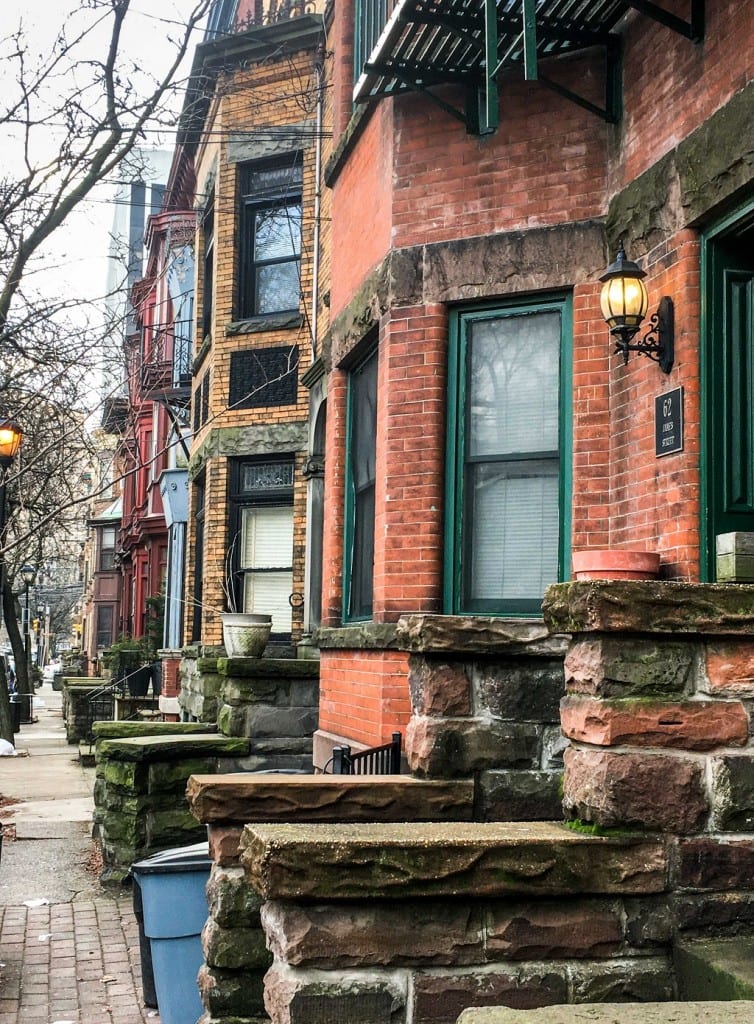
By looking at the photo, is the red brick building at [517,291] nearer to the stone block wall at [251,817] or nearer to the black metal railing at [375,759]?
the black metal railing at [375,759]

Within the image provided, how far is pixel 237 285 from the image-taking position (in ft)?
51.2

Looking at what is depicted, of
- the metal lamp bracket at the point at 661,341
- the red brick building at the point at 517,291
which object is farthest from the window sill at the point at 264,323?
the metal lamp bracket at the point at 661,341

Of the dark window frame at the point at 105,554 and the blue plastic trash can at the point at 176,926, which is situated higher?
the dark window frame at the point at 105,554

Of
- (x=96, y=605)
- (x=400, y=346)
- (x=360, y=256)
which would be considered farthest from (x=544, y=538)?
(x=96, y=605)

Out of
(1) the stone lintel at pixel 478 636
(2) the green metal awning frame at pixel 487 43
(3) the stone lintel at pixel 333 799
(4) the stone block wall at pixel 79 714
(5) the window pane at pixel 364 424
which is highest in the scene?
(2) the green metal awning frame at pixel 487 43

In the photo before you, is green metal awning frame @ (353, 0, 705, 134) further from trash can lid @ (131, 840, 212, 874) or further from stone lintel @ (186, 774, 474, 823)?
trash can lid @ (131, 840, 212, 874)

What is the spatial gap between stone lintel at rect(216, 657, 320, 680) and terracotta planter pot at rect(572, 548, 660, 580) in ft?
15.9

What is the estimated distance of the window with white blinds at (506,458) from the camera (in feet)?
24.3

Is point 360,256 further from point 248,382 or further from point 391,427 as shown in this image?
point 248,382

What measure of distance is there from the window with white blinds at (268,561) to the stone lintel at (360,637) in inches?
239

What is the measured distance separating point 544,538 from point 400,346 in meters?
1.50

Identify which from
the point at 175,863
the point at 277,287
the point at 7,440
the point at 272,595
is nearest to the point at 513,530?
the point at 175,863

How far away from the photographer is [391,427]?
7602 mm

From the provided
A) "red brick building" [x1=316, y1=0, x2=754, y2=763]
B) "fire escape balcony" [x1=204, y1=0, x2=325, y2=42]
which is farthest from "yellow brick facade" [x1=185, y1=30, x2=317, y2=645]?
"red brick building" [x1=316, y1=0, x2=754, y2=763]
